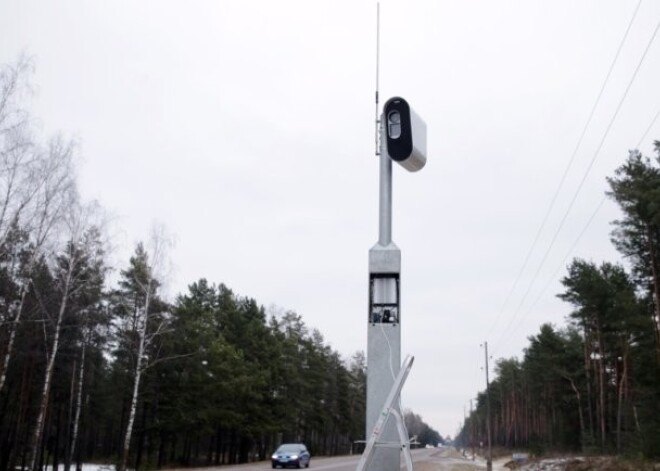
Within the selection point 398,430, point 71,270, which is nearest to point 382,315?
point 398,430

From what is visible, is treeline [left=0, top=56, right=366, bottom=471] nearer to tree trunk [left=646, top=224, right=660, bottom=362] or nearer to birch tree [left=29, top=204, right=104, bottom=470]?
birch tree [left=29, top=204, right=104, bottom=470]

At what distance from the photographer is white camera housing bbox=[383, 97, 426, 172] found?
550cm

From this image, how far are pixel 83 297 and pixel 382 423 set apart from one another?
1103 inches

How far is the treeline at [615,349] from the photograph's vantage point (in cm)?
3325

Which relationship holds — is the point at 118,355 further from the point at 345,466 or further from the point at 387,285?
the point at 387,285

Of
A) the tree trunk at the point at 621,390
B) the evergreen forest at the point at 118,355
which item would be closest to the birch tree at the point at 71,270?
the evergreen forest at the point at 118,355

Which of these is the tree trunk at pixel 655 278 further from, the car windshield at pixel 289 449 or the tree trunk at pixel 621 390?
the car windshield at pixel 289 449

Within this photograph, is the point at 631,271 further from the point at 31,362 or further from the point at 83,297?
the point at 31,362

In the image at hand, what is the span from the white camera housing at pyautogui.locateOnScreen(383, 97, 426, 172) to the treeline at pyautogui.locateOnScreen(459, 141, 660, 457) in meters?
26.1

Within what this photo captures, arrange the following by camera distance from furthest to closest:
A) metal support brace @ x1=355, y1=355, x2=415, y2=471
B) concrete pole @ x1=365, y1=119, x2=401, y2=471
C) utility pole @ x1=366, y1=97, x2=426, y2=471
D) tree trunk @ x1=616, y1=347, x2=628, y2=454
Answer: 1. tree trunk @ x1=616, y1=347, x2=628, y2=454
2. concrete pole @ x1=365, y1=119, x2=401, y2=471
3. utility pole @ x1=366, y1=97, x2=426, y2=471
4. metal support brace @ x1=355, y1=355, x2=415, y2=471

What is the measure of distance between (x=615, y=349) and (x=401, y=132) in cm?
4984

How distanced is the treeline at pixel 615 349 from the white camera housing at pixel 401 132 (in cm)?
2608

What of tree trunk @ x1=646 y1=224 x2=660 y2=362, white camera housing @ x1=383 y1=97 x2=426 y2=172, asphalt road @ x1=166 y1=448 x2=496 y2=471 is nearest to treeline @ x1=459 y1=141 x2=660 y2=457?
tree trunk @ x1=646 y1=224 x2=660 y2=362

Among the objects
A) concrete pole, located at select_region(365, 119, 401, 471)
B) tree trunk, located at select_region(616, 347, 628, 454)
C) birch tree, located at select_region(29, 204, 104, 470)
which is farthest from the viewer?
tree trunk, located at select_region(616, 347, 628, 454)
